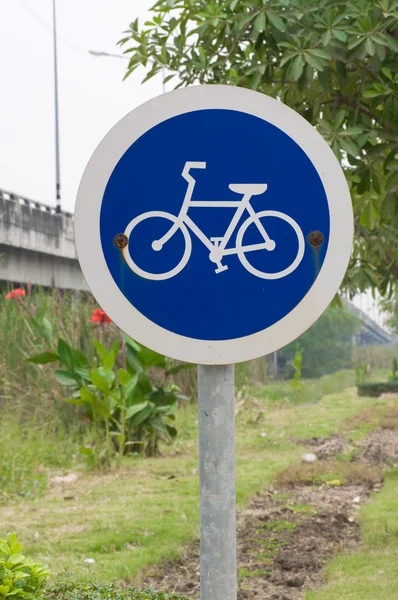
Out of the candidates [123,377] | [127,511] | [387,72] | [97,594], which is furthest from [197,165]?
[123,377]

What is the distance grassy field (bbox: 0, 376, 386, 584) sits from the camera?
17.7 feet

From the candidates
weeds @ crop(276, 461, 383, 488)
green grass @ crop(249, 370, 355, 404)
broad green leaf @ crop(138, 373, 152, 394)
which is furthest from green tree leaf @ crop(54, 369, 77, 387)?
green grass @ crop(249, 370, 355, 404)

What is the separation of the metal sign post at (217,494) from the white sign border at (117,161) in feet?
0.45

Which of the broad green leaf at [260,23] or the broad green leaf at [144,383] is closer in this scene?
the broad green leaf at [260,23]

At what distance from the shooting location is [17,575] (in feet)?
8.91

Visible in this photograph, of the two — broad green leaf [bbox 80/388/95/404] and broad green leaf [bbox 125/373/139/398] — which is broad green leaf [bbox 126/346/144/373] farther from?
broad green leaf [bbox 80/388/95/404]

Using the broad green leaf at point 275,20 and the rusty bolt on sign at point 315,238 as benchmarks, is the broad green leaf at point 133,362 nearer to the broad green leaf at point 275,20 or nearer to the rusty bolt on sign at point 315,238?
the broad green leaf at point 275,20

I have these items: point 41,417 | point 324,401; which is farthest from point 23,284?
point 41,417

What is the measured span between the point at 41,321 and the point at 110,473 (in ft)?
9.27

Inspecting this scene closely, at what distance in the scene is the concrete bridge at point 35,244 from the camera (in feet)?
82.2

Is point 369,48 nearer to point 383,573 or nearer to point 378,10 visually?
point 378,10

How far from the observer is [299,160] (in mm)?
2230

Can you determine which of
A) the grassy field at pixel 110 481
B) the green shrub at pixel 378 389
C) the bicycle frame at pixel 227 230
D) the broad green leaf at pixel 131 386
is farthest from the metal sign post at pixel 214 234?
the green shrub at pixel 378 389

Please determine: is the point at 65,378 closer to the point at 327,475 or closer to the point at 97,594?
the point at 327,475
